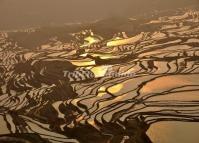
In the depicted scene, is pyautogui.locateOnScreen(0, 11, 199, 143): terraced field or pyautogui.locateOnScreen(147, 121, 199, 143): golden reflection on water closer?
pyautogui.locateOnScreen(147, 121, 199, 143): golden reflection on water

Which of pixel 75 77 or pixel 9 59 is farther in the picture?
pixel 9 59

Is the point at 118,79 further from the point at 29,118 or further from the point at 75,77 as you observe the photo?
the point at 29,118

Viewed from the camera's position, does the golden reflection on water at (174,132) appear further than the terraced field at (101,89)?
No

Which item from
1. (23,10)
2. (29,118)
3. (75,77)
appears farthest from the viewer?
(23,10)

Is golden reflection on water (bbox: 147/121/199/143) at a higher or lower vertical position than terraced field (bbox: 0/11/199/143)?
lower

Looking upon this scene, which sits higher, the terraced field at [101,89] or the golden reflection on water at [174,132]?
the terraced field at [101,89]

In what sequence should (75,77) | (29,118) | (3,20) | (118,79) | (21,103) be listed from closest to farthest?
(29,118), (21,103), (118,79), (75,77), (3,20)

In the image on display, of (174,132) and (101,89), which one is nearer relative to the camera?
(174,132)

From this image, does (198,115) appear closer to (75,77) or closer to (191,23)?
(75,77)

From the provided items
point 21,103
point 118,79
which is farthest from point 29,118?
point 118,79
